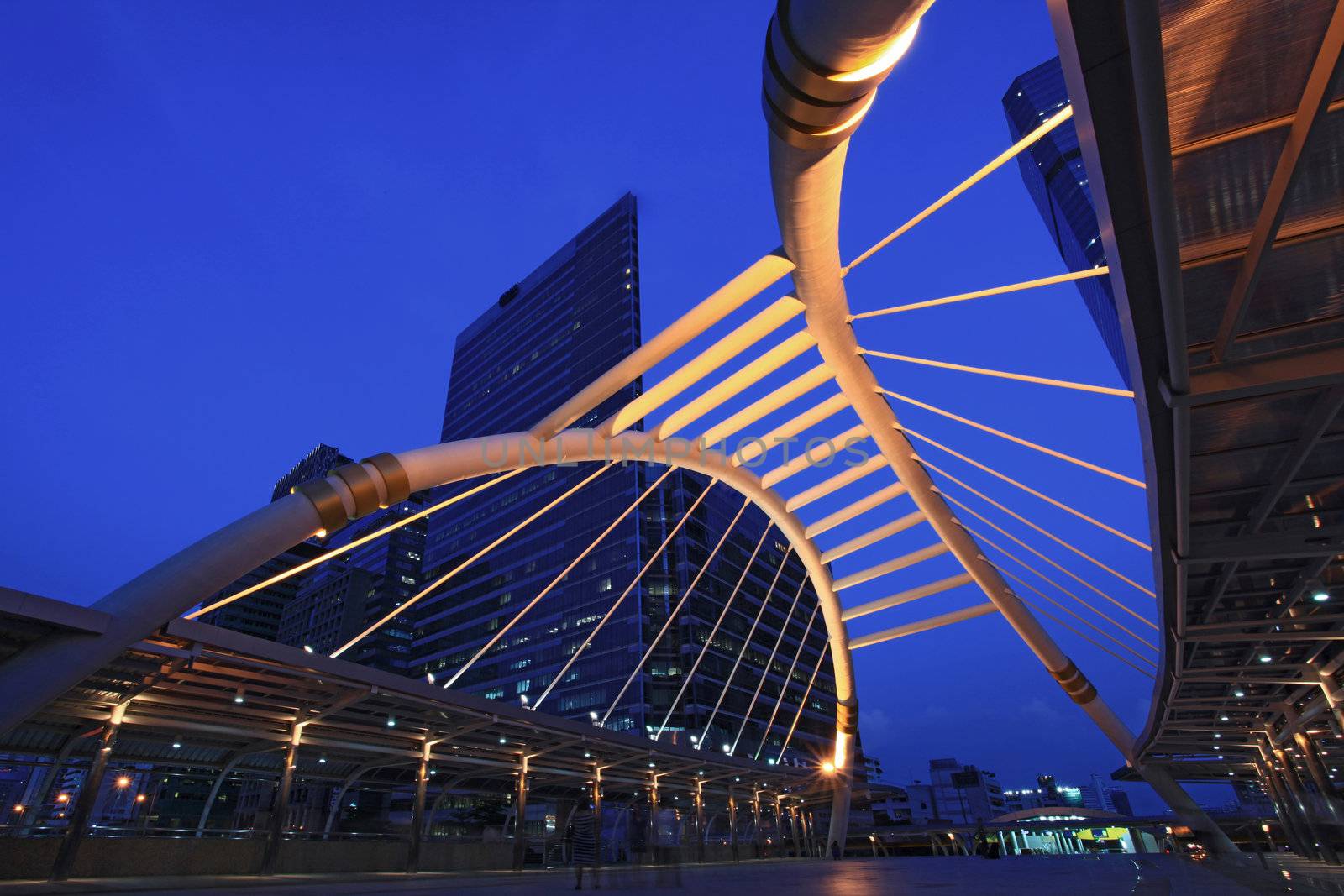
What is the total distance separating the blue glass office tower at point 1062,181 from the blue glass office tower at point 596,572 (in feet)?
194

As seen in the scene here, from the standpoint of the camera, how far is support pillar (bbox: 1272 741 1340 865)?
25375 mm

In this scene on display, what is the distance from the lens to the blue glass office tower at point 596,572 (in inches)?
3147

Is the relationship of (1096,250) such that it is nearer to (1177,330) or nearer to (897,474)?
(897,474)

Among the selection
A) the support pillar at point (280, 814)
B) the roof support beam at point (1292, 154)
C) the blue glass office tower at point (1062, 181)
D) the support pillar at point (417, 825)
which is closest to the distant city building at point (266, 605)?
the support pillar at point (417, 825)

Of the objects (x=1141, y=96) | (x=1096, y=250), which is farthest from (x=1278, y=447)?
(x=1096, y=250)

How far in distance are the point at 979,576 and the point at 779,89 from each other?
22918mm

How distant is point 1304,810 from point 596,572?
66434 mm

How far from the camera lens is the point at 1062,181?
379 feet

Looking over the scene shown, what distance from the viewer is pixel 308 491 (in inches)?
477

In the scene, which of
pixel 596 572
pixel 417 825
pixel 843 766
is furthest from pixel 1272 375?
pixel 596 572

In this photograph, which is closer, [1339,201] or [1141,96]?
[1141,96]

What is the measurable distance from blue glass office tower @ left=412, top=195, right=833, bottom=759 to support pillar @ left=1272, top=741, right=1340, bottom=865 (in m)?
45.7

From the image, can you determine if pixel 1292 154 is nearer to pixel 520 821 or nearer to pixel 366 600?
pixel 520 821

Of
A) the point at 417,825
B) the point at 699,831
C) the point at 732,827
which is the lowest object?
the point at 417,825
